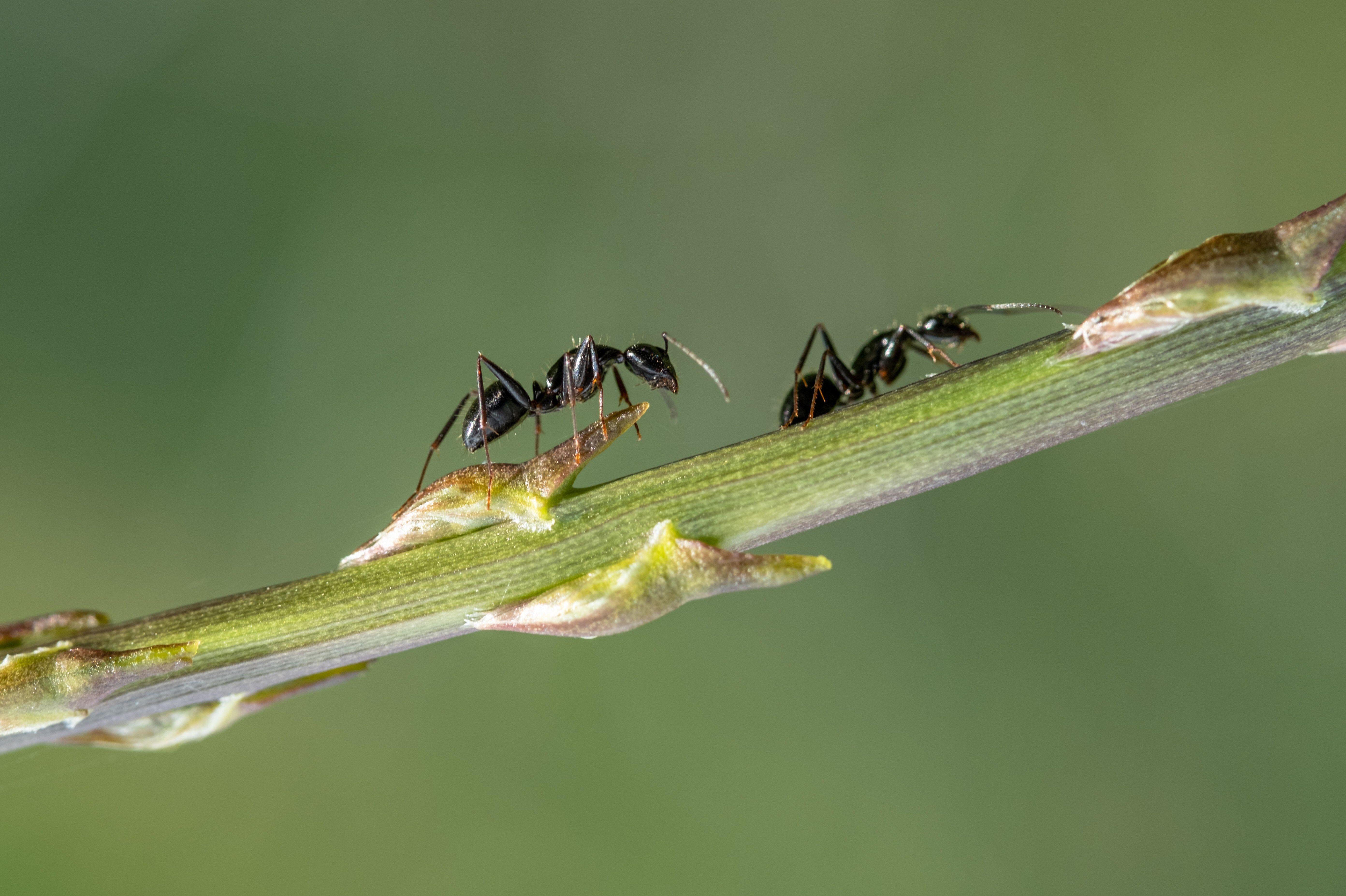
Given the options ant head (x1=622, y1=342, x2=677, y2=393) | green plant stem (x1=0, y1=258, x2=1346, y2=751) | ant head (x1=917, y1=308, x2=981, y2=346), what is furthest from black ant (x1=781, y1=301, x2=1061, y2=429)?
green plant stem (x1=0, y1=258, x2=1346, y2=751)

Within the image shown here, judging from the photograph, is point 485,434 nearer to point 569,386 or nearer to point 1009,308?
point 569,386

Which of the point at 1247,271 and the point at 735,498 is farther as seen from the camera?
the point at 735,498

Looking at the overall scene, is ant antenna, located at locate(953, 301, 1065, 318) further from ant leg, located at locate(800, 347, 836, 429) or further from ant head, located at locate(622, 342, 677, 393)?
ant head, located at locate(622, 342, 677, 393)

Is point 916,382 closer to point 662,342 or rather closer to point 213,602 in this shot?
point 213,602

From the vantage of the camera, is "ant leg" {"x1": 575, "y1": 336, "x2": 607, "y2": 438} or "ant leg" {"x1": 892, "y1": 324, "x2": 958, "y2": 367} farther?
"ant leg" {"x1": 892, "y1": 324, "x2": 958, "y2": 367}

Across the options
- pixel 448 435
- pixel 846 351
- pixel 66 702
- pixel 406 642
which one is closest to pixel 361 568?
pixel 406 642

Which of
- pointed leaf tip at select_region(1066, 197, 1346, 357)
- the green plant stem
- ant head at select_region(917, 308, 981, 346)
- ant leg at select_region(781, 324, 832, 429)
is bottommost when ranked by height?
the green plant stem

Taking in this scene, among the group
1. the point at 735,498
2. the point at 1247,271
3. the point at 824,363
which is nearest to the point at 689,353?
the point at 824,363
